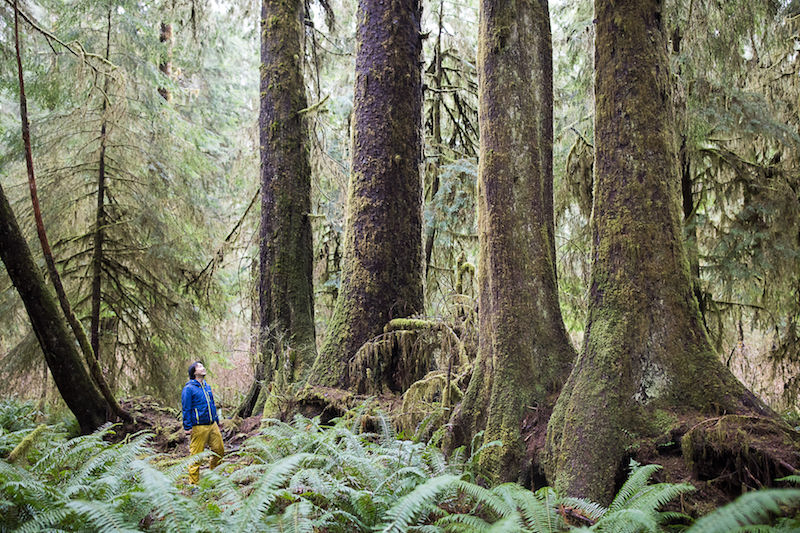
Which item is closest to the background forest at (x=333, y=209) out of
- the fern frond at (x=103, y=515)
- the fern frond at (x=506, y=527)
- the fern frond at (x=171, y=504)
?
the fern frond at (x=506, y=527)

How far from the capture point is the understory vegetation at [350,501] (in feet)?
8.75

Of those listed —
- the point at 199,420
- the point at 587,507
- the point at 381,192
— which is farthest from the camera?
the point at 381,192

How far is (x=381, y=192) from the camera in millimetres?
6977

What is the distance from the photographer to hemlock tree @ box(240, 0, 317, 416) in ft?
25.0

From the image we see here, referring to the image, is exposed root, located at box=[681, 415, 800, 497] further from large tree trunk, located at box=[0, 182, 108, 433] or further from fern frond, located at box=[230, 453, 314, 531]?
large tree trunk, located at box=[0, 182, 108, 433]

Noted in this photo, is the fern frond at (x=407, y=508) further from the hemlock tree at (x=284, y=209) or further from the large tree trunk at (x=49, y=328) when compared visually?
the large tree trunk at (x=49, y=328)

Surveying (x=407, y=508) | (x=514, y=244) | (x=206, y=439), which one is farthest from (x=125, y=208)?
(x=407, y=508)

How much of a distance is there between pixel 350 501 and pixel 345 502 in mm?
75

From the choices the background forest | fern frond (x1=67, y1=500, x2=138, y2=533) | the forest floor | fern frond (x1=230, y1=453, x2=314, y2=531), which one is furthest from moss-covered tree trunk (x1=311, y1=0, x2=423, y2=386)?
fern frond (x1=67, y1=500, x2=138, y2=533)

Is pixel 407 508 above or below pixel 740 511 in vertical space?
below

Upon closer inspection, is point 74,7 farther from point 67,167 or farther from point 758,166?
point 758,166

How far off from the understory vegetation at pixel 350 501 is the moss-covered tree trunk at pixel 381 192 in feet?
7.27

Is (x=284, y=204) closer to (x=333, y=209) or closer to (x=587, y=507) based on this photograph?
(x=333, y=209)

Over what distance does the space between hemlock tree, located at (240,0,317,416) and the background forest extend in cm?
4
